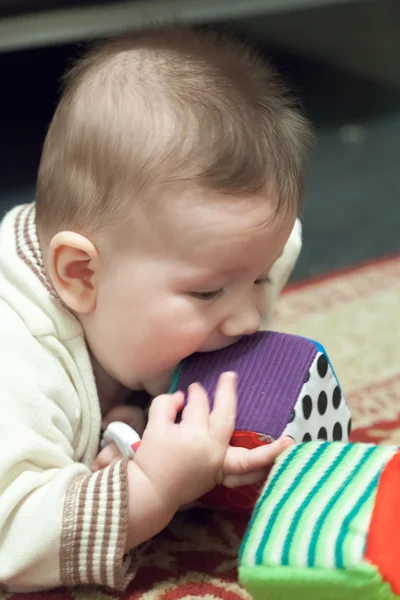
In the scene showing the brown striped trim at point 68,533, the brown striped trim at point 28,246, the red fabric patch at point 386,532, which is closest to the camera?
the red fabric patch at point 386,532

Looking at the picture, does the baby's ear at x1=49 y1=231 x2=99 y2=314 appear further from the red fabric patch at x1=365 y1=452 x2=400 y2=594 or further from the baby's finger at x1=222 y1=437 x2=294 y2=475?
the red fabric patch at x1=365 y1=452 x2=400 y2=594

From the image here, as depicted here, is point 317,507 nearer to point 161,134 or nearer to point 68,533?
point 68,533

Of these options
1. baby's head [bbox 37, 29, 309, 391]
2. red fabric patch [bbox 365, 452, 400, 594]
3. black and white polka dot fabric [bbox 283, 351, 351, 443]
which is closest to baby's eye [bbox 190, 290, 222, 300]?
baby's head [bbox 37, 29, 309, 391]

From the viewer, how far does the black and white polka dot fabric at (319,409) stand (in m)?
0.67

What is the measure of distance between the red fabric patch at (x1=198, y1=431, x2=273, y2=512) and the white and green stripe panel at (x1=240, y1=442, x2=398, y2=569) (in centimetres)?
5

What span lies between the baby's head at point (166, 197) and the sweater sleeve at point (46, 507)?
105 millimetres

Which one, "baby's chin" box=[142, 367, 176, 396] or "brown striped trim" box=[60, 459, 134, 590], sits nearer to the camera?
"brown striped trim" box=[60, 459, 134, 590]

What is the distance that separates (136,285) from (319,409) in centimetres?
19

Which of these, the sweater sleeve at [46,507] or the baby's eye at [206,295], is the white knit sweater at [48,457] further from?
the baby's eye at [206,295]

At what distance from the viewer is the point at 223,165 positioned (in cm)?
66

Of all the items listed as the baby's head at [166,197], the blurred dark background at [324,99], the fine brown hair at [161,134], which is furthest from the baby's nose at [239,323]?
the blurred dark background at [324,99]

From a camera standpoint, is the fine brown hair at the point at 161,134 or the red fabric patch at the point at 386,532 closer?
the red fabric patch at the point at 386,532

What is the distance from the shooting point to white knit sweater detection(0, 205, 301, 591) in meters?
0.65

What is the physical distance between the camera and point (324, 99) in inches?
86.2
